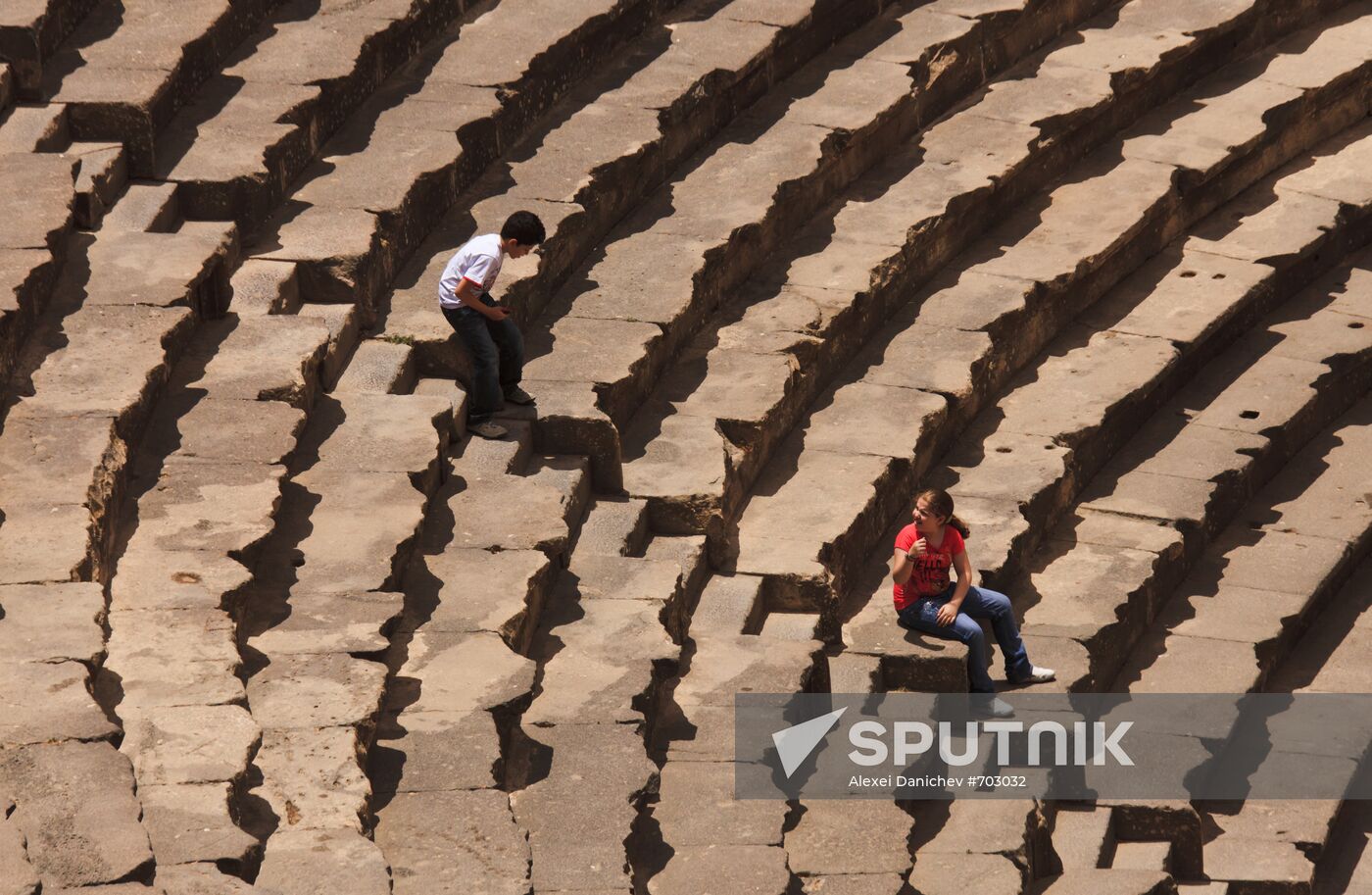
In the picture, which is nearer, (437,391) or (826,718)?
(826,718)

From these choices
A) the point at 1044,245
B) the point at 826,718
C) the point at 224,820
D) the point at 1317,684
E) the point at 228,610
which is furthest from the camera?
the point at 1044,245

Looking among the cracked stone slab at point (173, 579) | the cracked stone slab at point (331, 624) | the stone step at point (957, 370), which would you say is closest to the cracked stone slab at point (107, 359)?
the cracked stone slab at point (173, 579)

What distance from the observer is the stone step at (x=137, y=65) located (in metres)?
10.8

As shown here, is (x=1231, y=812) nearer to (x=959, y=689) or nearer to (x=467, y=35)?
(x=959, y=689)

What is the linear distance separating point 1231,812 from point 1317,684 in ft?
4.33

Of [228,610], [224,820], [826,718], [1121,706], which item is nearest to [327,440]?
[228,610]

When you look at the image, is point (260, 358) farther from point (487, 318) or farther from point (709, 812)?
point (709, 812)

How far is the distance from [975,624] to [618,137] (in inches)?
155

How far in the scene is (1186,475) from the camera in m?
12.3

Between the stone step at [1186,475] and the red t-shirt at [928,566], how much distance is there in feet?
2.87

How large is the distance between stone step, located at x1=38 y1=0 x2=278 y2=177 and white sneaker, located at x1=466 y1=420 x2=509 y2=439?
2.14 metres

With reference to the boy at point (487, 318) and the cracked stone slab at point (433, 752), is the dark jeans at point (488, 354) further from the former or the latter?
the cracked stone slab at point (433, 752)

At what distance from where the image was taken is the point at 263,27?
12.5 m

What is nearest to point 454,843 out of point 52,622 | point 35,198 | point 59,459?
point 52,622
